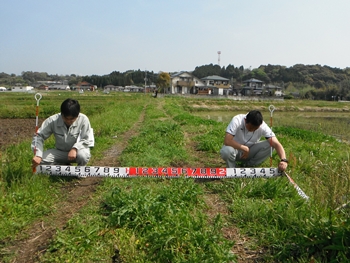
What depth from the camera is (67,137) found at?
4.47 meters

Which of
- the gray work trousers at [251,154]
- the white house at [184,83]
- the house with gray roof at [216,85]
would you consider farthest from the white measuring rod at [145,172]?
the house with gray roof at [216,85]

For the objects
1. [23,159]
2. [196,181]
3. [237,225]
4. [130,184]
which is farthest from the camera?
[23,159]

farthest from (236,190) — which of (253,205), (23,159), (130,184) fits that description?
(23,159)

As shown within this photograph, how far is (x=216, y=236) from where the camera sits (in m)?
2.58

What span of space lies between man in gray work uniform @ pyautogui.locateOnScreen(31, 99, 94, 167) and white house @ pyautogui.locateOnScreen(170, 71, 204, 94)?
209ft

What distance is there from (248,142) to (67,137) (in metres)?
3.20

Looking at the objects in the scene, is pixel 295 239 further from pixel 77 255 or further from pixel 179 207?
pixel 77 255

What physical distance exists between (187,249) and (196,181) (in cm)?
203

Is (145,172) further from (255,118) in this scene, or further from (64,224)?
(255,118)

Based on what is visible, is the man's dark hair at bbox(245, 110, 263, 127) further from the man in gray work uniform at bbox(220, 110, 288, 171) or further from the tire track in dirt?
the tire track in dirt

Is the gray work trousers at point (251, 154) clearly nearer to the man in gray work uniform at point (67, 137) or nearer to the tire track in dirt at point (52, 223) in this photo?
the tire track in dirt at point (52, 223)

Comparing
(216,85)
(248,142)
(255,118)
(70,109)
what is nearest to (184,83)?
(216,85)

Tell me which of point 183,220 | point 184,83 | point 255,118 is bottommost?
point 183,220

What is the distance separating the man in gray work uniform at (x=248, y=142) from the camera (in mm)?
4387
